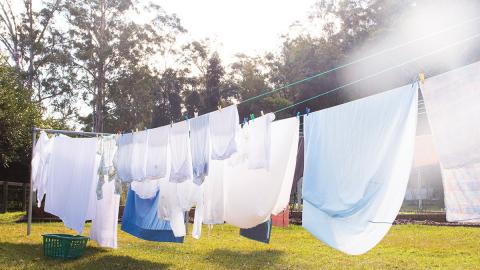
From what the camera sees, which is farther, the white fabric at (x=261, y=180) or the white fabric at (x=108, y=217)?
the white fabric at (x=108, y=217)

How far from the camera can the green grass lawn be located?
25.6 feet

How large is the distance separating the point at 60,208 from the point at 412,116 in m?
6.83

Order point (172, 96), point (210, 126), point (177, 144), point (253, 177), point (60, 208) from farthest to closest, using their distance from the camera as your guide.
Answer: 1. point (172, 96)
2. point (60, 208)
3. point (177, 144)
4. point (210, 126)
5. point (253, 177)

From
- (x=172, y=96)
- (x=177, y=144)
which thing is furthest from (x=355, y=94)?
(x=177, y=144)

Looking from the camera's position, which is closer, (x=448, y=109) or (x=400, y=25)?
(x=448, y=109)

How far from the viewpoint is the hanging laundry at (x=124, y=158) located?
7520 millimetres

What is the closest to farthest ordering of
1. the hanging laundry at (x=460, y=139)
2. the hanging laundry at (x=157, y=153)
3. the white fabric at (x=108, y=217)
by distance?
the hanging laundry at (x=460, y=139)
the hanging laundry at (x=157, y=153)
the white fabric at (x=108, y=217)

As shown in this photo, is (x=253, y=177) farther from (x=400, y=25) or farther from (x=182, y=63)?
(x=182, y=63)

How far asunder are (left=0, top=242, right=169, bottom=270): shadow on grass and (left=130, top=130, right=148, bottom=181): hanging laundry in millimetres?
1491

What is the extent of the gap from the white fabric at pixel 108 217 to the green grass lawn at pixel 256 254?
326 mm

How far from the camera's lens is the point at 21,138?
16172mm

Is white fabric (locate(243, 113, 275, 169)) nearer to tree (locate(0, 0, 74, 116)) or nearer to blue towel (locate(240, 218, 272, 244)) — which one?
blue towel (locate(240, 218, 272, 244))

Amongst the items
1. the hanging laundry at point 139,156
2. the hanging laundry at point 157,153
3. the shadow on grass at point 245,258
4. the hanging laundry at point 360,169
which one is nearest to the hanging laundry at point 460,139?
the hanging laundry at point 360,169

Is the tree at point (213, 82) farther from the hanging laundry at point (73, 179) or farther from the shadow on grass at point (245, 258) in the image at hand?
the shadow on grass at point (245, 258)
